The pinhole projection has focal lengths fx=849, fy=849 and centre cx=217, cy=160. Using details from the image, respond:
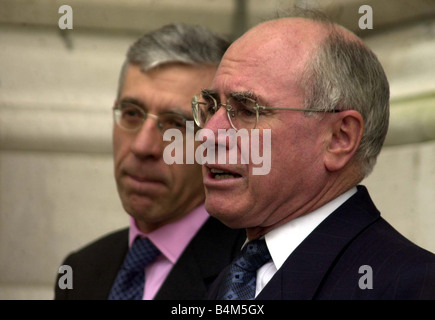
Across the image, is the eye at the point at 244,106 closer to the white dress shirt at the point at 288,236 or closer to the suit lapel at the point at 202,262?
the white dress shirt at the point at 288,236

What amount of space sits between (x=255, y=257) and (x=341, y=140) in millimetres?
400

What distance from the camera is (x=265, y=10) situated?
3.84 metres

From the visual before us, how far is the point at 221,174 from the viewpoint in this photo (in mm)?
2395

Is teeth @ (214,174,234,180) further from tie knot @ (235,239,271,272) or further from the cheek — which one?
the cheek

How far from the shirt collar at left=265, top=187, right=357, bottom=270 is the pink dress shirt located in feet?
2.54

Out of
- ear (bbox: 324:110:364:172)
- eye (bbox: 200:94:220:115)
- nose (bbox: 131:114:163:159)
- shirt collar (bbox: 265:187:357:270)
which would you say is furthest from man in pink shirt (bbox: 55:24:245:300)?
ear (bbox: 324:110:364:172)

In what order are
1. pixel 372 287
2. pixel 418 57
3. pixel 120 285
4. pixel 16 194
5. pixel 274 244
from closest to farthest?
pixel 372 287 < pixel 274 244 < pixel 120 285 < pixel 418 57 < pixel 16 194

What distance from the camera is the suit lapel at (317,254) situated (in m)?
2.14

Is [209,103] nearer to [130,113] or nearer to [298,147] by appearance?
[298,147]

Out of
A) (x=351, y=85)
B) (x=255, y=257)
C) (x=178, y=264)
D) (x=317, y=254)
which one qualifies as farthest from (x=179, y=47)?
(x=317, y=254)

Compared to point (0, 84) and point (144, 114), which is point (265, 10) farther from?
point (0, 84)

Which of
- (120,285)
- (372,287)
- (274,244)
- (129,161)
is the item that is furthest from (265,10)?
(372,287)

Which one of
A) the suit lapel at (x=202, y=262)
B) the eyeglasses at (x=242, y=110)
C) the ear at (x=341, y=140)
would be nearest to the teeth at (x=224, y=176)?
the eyeglasses at (x=242, y=110)

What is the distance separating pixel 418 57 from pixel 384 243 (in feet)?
4.56
